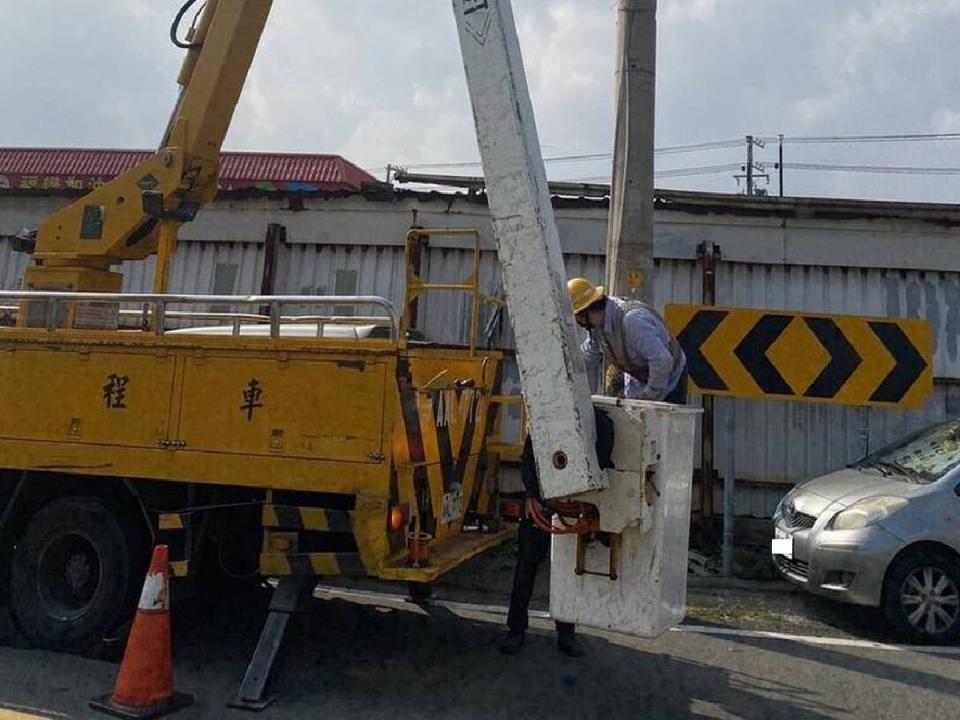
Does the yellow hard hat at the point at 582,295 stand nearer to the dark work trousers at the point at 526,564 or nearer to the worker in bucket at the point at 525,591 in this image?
the worker in bucket at the point at 525,591

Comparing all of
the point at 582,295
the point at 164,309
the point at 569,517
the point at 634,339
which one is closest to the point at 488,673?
the point at 569,517

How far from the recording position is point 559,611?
12.6 feet

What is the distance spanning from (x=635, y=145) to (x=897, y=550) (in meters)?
3.58

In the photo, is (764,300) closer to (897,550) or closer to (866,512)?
(866,512)

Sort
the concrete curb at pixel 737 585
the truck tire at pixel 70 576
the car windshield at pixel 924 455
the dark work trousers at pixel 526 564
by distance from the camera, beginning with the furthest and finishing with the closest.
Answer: the concrete curb at pixel 737 585 < the car windshield at pixel 924 455 < the dark work trousers at pixel 526 564 < the truck tire at pixel 70 576

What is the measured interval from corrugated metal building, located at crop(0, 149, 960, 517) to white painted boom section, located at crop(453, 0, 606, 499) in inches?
229

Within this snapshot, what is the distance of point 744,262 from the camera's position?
→ 371 inches

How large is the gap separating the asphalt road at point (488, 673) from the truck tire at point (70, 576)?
0.49 ft

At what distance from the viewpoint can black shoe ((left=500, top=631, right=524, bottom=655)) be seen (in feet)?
16.9

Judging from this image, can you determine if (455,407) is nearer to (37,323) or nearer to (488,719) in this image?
(488,719)

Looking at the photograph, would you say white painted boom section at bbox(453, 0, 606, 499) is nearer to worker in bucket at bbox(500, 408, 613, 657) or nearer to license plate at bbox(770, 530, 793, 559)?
worker in bucket at bbox(500, 408, 613, 657)

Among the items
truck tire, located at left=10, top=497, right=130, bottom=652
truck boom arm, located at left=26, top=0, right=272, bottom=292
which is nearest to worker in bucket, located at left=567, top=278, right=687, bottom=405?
truck tire, located at left=10, top=497, right=130, bottom=652

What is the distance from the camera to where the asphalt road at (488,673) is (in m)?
4.32

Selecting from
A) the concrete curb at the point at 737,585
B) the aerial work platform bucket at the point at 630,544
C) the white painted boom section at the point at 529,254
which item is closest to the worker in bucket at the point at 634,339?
the aerial work platform bucket at the point at 630,544
